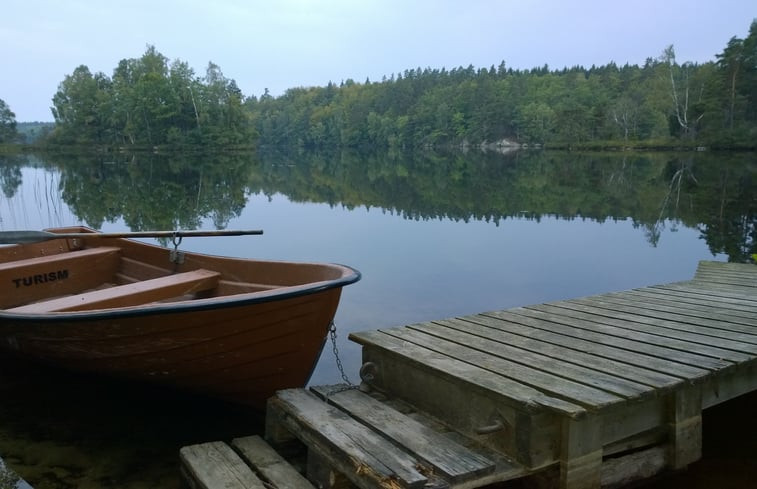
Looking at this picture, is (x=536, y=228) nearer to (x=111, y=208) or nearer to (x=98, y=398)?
(x=98, y=398)

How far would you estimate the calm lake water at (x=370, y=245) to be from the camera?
4.30 m

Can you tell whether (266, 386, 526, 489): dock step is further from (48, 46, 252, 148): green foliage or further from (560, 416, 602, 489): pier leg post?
(48, 46, 252, 148): green foliage

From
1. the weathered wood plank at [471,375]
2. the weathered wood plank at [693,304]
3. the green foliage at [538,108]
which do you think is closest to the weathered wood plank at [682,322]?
the weathered wood plank at [693,304]

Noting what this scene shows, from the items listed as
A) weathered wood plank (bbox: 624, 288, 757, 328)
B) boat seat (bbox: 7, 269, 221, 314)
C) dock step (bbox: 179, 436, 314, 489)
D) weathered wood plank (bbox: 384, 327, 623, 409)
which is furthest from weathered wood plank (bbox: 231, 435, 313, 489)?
weathered wood plank (bbox: 624, 288, 757, 328)

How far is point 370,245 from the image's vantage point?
1224 centimetres

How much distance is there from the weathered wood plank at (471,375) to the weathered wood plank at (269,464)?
843mm

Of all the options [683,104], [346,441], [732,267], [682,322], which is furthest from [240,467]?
[683,104]

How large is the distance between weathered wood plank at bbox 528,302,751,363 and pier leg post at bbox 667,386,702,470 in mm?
333

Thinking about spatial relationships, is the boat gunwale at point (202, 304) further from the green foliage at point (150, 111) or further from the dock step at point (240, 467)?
the green foliage at point (150, 111)

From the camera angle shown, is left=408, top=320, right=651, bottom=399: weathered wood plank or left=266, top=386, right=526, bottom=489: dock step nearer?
left=266, top=386, right=526, bottom=489: dock step

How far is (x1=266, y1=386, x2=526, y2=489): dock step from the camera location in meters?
2.48

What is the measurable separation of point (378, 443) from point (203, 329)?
1.67 metres

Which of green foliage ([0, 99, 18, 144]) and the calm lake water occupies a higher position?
green foliage ([0, 99, 18, 144])

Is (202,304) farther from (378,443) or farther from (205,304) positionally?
(378,443)
